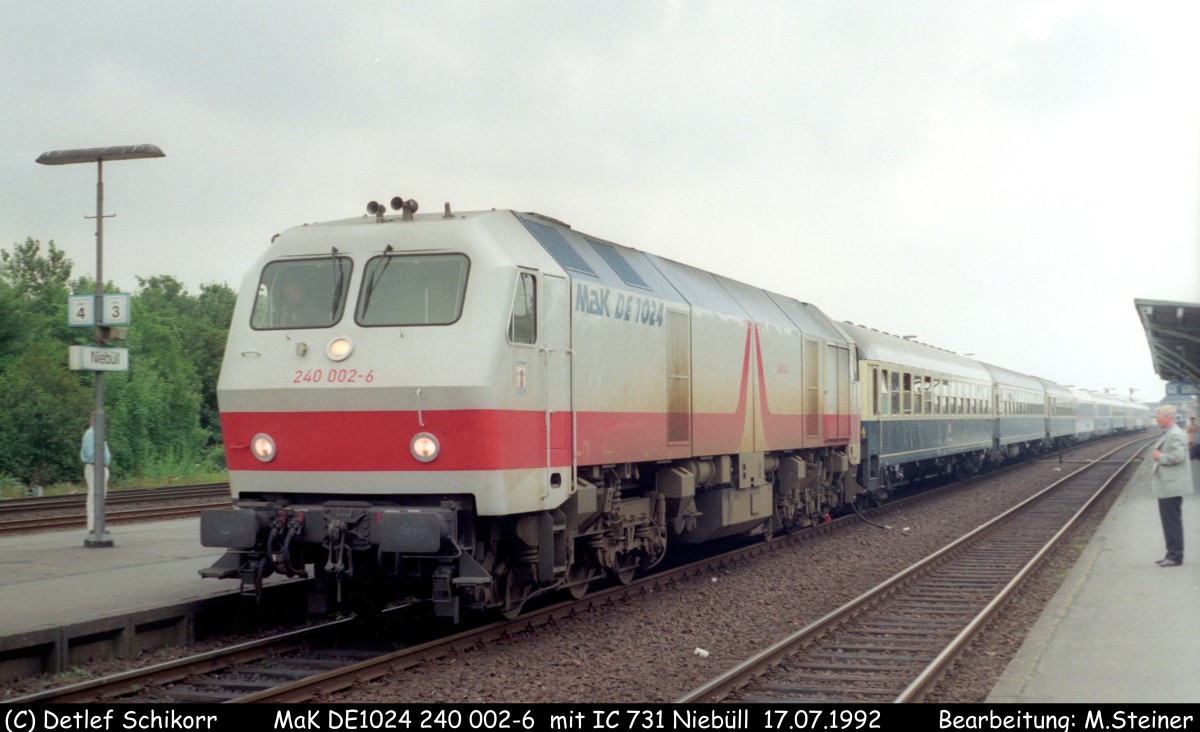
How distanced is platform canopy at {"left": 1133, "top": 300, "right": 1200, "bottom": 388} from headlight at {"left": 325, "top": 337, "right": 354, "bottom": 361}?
15601 mm

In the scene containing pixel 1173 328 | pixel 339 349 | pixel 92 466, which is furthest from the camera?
pixel 1173 328

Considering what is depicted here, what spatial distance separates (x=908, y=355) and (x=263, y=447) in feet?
65.9

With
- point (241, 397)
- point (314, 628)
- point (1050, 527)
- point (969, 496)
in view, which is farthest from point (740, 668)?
point (969, 496)

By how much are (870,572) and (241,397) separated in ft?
28.3

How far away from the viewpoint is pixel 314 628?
9.66 meters

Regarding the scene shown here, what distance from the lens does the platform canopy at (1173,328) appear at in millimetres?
19469

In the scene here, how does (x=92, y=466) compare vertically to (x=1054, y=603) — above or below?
above

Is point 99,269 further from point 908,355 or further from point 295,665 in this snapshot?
point 908,355

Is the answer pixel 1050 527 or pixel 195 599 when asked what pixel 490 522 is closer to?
pixel 195 599

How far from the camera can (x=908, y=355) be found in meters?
26.5

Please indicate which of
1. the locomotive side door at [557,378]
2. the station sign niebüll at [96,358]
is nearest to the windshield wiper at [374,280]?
the locomotive side door at [557,378]

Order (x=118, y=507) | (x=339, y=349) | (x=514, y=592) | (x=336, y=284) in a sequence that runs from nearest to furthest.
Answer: (x=339, y=349)
(x=336, y=284)
(x=514, y=592)
(x=118, y=507)

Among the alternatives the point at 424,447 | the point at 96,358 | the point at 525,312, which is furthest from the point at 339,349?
the point at 96,358

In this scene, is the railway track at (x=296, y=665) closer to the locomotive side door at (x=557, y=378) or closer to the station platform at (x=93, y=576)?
the station platform at (x=93, y=576)
